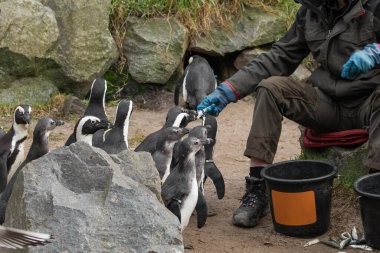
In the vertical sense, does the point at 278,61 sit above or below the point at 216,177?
above

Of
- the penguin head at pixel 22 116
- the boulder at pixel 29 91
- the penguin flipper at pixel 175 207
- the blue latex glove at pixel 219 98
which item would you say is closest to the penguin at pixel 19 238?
the penguin flipper at pixel 175 207

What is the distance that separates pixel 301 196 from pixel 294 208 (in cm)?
10

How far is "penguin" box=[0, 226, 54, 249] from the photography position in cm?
337

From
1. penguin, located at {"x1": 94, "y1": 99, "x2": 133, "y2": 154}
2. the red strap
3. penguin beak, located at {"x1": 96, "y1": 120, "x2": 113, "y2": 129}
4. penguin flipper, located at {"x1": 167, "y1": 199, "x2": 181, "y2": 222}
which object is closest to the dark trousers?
the red strap

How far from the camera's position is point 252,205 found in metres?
5.29

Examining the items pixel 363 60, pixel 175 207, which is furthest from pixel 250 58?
pixel 175 207

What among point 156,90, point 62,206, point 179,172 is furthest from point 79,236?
point 156,90

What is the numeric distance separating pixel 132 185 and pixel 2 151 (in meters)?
2.49

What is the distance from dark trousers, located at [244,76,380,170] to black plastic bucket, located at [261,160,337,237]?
0.18 meters

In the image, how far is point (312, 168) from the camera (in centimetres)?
511

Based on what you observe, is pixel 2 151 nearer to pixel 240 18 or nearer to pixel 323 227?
pixel 323 227

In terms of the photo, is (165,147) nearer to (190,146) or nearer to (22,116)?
(190,146)

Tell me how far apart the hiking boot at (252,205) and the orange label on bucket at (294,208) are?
11.8 inches

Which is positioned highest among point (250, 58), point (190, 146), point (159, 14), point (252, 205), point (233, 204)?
point (159, 14)
